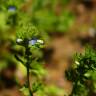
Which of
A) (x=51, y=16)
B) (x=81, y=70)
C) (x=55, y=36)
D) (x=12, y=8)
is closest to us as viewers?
(x=81, y=70)

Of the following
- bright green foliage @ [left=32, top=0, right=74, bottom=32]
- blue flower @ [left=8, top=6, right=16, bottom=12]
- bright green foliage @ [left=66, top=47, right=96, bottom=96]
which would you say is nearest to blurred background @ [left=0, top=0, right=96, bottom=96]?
bright green foliage @ [left=32, top=0, right=74, bottom=32]

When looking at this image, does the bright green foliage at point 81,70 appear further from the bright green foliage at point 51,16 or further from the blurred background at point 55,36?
the bright green foliage at point 51,16

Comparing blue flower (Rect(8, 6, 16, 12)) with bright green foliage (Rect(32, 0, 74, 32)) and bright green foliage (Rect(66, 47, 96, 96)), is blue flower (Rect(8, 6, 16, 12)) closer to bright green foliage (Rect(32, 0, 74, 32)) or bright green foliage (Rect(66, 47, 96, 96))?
bright green foliage (Rect(66, 47, 96, 96))

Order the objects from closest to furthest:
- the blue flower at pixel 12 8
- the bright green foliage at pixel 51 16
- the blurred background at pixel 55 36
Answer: the blue flower at pixel 12 8 < the blurred background at pixel 55 36 < the bright green foliage at pixel 51 16

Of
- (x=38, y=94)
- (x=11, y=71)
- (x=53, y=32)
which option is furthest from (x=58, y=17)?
(x=38, y=94)

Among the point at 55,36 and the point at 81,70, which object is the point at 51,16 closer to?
the point at 55,36

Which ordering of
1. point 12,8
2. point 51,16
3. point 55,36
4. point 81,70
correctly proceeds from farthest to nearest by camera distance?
point 55,36, point 51,16, point 12,8, point 81,70

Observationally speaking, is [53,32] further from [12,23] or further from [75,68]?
[75,68]

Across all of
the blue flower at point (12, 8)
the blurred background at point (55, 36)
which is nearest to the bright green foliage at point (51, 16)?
the blurred background at point (55, 36)

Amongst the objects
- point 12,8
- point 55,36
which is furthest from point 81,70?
point 55,36
